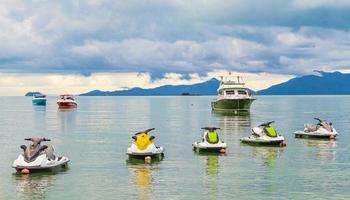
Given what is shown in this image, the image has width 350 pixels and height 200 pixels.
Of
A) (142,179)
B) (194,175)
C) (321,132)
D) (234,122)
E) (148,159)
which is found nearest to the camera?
(142,179)

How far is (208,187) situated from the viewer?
3011 cm

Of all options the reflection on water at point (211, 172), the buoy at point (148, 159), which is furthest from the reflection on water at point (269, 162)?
the buoy at point (148, 159)

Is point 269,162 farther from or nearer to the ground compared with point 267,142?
nearer to the ground

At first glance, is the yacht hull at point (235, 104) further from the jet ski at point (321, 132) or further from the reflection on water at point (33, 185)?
the reflection on water at point (33, 185)

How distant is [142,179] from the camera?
3259cm

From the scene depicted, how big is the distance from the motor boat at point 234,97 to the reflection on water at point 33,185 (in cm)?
8333

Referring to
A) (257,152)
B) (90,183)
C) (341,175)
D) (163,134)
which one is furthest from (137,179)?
(163,134)

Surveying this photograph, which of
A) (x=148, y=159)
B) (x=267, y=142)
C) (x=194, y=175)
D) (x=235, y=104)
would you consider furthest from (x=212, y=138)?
(x=235, y=104)

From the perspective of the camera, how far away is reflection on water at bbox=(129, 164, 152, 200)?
93.2 feet

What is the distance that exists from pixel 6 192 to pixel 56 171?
587 centimetres

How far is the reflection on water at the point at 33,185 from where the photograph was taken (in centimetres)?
2858

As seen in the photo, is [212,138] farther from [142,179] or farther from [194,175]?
[142,179]

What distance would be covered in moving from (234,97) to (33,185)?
8663 cm

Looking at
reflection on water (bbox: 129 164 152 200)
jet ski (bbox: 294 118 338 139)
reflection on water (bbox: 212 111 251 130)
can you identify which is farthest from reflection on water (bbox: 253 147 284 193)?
reflection on water (bbox: 212 111 251 130)
